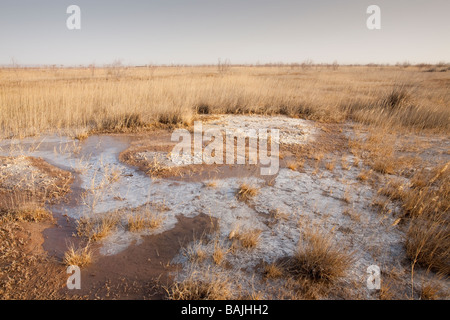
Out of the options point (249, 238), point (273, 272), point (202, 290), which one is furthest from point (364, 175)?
point (202, 290)

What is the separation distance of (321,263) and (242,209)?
1.30m

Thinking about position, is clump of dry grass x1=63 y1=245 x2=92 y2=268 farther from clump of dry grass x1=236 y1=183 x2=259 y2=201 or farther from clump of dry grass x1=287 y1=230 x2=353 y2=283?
clump of dry grass x1=236 y1=183 x2=259 y2=201

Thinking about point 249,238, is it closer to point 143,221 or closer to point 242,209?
point 242,209

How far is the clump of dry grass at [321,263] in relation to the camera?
6.97 ft

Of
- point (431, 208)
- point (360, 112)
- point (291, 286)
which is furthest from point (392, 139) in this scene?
point (291, 286)


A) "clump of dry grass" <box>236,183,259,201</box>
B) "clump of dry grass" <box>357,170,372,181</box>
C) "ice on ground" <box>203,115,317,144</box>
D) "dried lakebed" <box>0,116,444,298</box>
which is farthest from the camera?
"ice on ground" <box>203,115,317,144</box>

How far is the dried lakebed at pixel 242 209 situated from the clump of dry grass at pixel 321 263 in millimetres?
137

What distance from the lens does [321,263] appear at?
7.02ft

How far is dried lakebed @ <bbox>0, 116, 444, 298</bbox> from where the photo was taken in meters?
2.37

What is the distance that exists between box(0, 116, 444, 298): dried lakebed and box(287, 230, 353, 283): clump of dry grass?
0.45ft

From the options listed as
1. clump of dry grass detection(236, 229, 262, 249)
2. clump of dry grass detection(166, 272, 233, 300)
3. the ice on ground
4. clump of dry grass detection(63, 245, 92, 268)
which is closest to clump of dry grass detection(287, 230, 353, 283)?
clump of dry grass detection(236, 229, 262, 249)

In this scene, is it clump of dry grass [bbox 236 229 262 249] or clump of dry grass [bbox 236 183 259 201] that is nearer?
clump of dry grass [bbox 236 229 262 249]

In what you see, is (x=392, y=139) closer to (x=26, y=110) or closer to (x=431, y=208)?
(x=431, y=208)

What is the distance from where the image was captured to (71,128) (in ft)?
20.4
